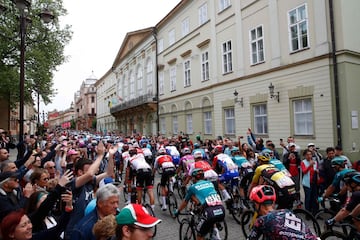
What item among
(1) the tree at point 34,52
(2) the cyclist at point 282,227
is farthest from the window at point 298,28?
(1) the tree at point 34,52

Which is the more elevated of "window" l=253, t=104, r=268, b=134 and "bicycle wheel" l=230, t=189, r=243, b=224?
"window" l=253, t=104, r=268, b=134

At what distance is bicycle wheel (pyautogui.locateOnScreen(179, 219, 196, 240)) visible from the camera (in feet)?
19.7

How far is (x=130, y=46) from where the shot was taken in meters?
45.1

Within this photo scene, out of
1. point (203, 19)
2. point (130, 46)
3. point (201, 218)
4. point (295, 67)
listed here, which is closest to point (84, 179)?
point (201, 218)

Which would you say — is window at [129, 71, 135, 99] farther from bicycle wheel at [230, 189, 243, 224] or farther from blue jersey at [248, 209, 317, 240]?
blue jersey at [248, 209, 317, 240]

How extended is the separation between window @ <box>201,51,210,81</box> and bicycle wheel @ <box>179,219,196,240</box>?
18.2 meters

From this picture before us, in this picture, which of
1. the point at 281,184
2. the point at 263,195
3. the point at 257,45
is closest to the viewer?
the point at 263,195

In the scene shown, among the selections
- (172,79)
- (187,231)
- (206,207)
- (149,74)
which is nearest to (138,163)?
(187,231)

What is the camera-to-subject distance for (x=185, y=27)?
27125 mm

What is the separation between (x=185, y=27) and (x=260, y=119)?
13424 mm

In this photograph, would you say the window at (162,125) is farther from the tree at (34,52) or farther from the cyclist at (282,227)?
the cyclist at (282,227)

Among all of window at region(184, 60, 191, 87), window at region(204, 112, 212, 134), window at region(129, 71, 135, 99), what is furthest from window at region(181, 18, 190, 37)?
window at region(129, 71, 135, 99)

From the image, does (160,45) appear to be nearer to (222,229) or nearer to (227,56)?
(227,56)

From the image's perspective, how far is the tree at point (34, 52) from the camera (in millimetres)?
27234
